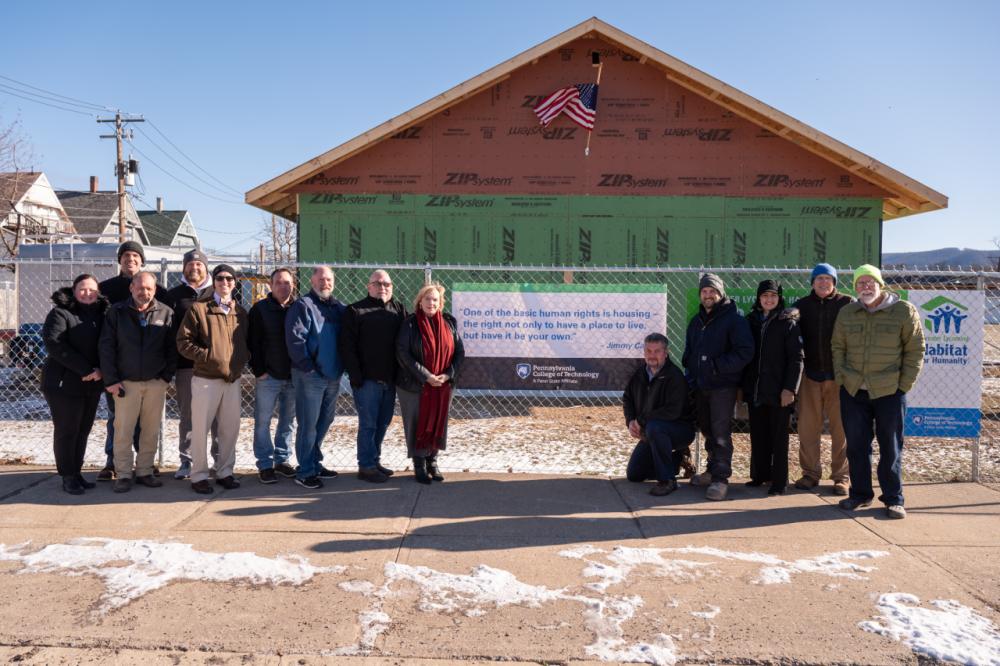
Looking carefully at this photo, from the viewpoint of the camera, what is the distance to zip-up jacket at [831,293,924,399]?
5336 mm

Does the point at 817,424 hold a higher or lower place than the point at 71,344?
lower

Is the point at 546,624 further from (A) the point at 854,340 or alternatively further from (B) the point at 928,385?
(B) the point at 928,385

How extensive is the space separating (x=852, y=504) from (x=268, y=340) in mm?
5049

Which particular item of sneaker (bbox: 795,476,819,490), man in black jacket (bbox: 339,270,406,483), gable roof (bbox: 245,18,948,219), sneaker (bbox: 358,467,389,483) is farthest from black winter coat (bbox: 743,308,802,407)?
gable roof (bbox: 245,18,948,219)

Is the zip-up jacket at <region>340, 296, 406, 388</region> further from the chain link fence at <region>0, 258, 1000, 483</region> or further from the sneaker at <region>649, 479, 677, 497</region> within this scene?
the sneaker at <region>649, 479, 677, 497</region>

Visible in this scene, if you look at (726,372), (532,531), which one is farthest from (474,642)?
(726,372)

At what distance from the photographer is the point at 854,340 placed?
5.48 meters

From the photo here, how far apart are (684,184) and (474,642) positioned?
34.2 feet

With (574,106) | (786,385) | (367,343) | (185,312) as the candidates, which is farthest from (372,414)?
(574,106)

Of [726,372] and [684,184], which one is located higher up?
[684,184]

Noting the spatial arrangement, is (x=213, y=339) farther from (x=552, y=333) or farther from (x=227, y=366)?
(x=552, y=333)

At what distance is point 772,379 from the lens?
580 cm

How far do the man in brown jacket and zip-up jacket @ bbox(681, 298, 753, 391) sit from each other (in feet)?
12.9

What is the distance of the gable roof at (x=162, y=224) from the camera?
2152 inches
